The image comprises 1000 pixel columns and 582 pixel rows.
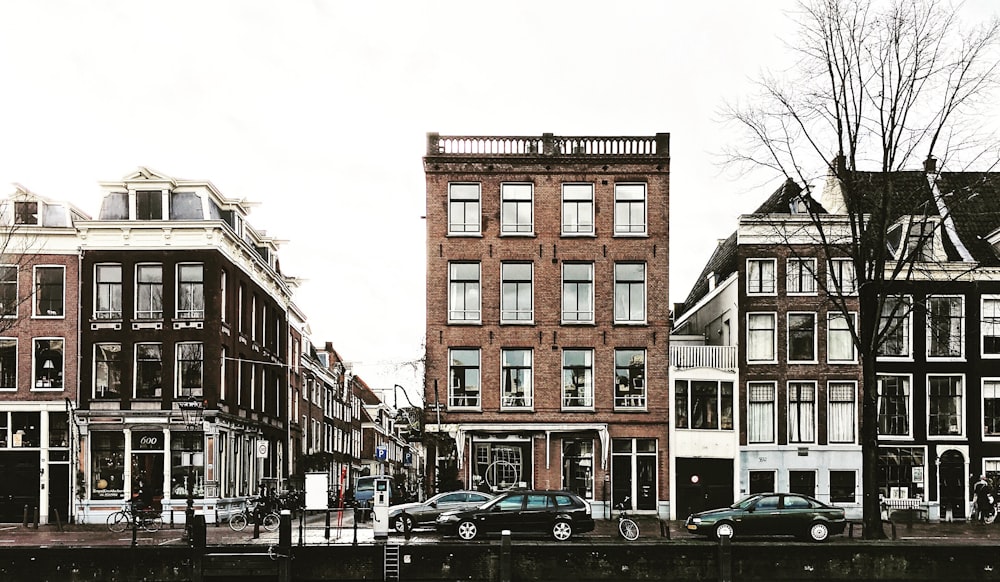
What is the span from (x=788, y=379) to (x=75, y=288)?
30.8 metres

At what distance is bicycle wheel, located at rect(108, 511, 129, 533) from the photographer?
149 ft

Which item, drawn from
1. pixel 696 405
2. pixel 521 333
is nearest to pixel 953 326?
pixel 696 405

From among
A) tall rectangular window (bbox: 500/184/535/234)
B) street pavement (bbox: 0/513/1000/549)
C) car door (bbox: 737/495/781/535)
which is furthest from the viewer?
tall rectangular window (bbox: 500/184/535/234)

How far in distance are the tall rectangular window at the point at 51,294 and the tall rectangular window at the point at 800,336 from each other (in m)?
31.2

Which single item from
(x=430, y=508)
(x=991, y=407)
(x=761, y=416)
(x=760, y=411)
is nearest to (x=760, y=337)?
(x=760, y=411)

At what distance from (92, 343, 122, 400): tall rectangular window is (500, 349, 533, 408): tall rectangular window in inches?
647

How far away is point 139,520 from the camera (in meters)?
44.9

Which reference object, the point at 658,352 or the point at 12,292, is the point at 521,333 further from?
the point at 12,292

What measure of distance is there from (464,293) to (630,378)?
778cm

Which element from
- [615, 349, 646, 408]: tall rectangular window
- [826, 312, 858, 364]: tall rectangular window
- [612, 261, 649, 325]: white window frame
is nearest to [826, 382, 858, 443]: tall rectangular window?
[826, 312, 858, 364]: tall rectangular window

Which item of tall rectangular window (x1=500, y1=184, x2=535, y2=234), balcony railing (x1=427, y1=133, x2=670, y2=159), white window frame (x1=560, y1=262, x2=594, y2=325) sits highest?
balcony railing (x1=427, y1=133, x2=670, y2=159)

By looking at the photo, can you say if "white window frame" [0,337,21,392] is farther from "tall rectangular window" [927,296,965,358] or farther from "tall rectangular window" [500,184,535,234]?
"tall rectangular window" [927,296,965,358]

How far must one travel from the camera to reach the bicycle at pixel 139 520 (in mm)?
45094

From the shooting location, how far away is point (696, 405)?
51469 millimetres
